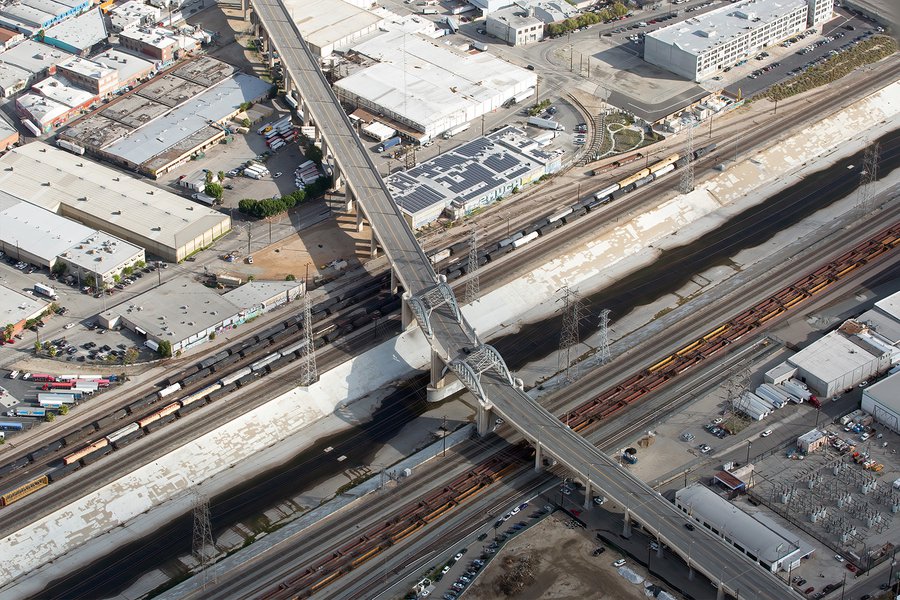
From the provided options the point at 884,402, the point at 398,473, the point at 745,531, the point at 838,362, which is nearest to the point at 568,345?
the point at 398,473

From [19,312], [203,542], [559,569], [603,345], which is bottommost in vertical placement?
[559,569]

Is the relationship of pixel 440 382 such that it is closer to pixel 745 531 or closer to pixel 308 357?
pixel 308 357

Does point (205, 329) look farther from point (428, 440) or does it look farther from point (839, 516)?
Result: point (839, 516)

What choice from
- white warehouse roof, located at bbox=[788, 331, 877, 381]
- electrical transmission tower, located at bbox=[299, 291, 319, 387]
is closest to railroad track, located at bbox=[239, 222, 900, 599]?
white warehouse roof, located at bbox=[788, 331, 877, 381]

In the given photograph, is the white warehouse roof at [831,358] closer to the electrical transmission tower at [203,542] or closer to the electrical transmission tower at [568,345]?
the electrical transmission tower at [568,345]

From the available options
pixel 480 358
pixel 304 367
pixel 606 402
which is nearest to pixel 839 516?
pixel 606 402

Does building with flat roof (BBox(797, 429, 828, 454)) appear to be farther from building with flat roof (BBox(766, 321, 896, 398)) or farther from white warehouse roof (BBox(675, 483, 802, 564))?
white warehouse roof (BBox(675, 483, 802, 564))

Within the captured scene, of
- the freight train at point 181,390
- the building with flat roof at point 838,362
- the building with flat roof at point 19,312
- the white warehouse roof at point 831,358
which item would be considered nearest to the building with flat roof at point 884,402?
the building with flat roof at point 838,362

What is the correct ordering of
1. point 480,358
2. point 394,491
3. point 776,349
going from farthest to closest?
point 776,349
point 480,358
point 394,491
